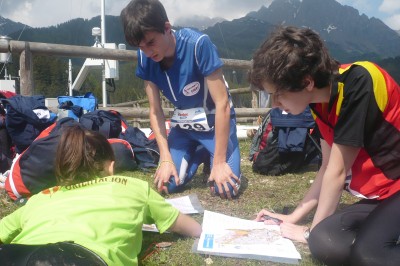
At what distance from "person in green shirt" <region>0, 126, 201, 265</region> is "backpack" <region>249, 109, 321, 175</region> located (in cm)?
193

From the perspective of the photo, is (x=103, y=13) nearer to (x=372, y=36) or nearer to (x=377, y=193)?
(x=377, y=193)

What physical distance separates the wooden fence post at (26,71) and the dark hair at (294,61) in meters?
3.46

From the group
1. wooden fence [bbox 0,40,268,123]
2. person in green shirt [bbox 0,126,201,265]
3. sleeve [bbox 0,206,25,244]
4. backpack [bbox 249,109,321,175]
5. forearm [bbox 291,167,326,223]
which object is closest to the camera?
person in green shirt [bbox 0,126,201,265]

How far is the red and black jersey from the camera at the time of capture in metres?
1.79

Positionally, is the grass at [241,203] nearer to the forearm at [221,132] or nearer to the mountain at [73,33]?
the forearm at [221,132]

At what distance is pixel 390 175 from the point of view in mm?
1913

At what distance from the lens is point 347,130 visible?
1805mm

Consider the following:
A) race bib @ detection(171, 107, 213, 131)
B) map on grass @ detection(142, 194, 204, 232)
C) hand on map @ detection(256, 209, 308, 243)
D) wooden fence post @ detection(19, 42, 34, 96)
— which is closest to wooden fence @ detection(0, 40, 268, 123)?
wooden fence post @ detection(19, 42, 34, 96)

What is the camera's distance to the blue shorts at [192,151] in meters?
3.16

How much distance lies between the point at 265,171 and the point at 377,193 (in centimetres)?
185

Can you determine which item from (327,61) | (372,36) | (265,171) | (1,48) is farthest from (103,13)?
(372,36)

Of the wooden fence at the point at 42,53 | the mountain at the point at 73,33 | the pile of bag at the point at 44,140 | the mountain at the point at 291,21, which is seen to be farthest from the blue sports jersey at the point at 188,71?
the mountain at the point at 73,33

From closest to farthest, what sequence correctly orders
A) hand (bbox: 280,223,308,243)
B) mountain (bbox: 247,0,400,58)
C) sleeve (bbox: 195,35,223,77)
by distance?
hand (bbox: 280,223,308,243), sleeve (bbox: 195,35,223,77), mountain (bbox: 247,0,400,58)

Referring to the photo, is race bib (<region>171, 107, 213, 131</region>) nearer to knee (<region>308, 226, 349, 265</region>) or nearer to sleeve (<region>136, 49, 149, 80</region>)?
sleeve (<region>136, 49, 149, 80</region>)
